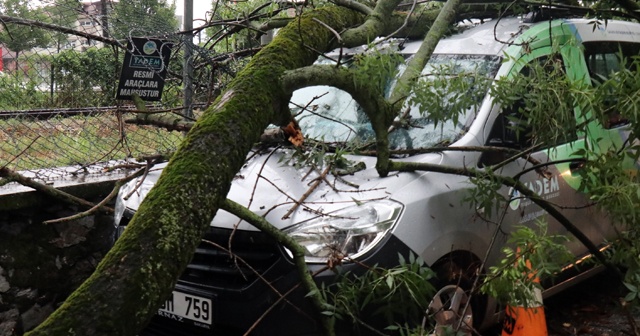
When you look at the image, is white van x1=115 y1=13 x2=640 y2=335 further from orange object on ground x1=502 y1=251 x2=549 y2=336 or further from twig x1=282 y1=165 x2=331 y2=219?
orange object on ground x1=502 y1=251 x2=549 y2=336

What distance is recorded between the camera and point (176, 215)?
8.55ft

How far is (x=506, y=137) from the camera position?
13.4 ft

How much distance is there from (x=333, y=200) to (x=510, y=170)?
1.09m

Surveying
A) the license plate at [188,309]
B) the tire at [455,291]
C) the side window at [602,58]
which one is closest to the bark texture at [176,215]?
the license plate at [188,309]

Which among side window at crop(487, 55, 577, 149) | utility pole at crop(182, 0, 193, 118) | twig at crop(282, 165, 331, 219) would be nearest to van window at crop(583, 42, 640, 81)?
side window at crop(487, 55, 577, 149)

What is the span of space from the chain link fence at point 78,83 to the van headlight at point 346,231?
148 centimetres

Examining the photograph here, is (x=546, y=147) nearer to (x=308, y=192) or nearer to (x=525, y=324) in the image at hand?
(x=525, y=324)

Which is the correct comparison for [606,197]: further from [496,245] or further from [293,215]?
[293,215]

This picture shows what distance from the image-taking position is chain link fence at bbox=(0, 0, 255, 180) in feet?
15.6

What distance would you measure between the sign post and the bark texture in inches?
66.2

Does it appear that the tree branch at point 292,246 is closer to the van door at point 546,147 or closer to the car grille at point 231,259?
the car grille at point 231,259

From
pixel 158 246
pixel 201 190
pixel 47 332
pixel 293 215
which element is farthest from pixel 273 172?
pixel 47 332

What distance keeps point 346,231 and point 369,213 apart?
0.50 feet

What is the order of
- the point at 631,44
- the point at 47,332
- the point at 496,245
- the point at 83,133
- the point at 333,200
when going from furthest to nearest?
the point at 631,44 → the point at 83,133 → the point at 496,245 → the point at 333,200 → the point at 47,332
